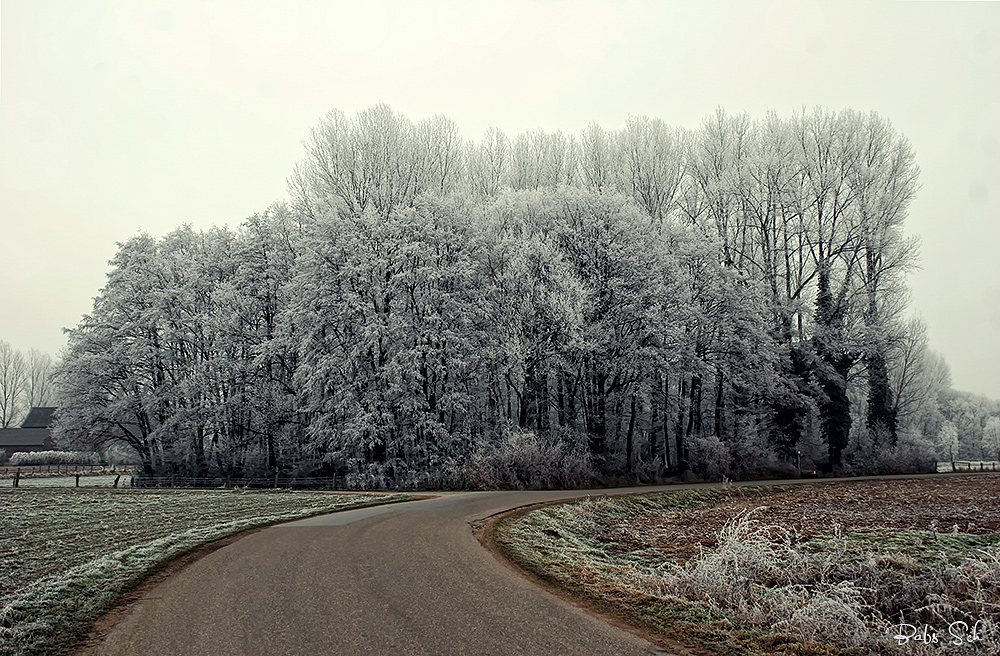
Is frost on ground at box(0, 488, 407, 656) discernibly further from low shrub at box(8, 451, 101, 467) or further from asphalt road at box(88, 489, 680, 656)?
low shrub at box(8, 451, 101, 467)

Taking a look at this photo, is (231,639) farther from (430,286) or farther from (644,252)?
(644,252)

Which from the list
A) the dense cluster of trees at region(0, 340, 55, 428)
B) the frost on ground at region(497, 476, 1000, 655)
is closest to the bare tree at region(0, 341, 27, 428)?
the dense cluster of trees at region(0, 340, 55, 428)

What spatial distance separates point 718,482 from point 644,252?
13354 mm

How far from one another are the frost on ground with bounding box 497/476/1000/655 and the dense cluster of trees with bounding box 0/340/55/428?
10961 cm

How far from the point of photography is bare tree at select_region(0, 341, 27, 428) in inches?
3839

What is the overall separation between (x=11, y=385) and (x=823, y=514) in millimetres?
120987

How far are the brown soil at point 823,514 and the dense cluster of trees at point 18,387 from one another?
4233 inches

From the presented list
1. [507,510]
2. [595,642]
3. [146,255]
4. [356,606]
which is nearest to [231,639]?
[356,606]

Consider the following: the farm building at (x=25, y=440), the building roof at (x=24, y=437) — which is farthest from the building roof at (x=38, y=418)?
the building roof at (x=24, y=437)

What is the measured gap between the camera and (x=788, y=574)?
366 inches

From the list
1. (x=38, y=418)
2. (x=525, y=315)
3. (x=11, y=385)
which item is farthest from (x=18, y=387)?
(x=525, y=315)

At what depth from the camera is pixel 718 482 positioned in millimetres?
33062

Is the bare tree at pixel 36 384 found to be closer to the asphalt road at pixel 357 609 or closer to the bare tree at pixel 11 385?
the bare tree at pixel 11 385

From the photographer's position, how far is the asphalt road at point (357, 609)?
620 centimetres
